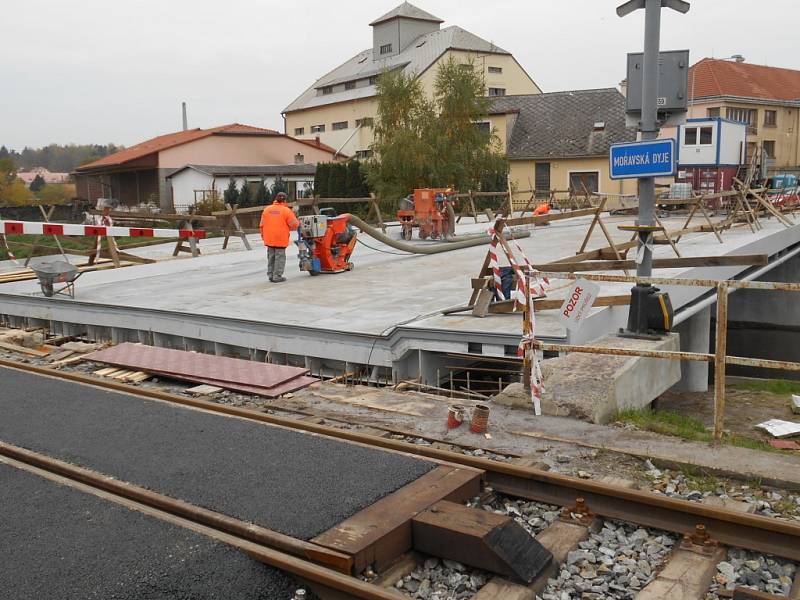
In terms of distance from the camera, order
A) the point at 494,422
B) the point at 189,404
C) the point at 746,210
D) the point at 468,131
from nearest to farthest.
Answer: the point at 494,422
the point at 189,404
the point at 746,210
the point at 468,131

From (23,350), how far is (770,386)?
12104 millimetres

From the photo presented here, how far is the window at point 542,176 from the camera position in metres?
52.2

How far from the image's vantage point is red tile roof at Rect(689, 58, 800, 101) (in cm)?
5975

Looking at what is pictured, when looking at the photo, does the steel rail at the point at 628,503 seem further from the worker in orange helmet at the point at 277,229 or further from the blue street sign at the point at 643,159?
the worker in orange helmet at the point at 277,229

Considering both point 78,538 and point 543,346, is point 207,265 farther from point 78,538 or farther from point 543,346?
point 78,538

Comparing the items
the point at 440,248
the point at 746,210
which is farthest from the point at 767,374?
the point at 440,248

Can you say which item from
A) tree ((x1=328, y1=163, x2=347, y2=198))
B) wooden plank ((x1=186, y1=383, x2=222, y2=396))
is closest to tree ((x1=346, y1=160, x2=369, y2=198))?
tree ((x1=328, y1=163, x2=347, y2=198))

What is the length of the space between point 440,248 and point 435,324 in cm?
996

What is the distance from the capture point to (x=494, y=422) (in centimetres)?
709

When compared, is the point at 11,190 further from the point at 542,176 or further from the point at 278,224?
the point at 278,224

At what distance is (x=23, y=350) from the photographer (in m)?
11.0

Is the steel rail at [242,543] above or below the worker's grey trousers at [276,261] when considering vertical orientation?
below

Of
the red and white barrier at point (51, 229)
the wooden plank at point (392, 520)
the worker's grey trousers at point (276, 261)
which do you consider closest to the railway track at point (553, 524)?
the wooden plank at point (392, 520)

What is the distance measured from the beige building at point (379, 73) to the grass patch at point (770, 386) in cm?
4308
